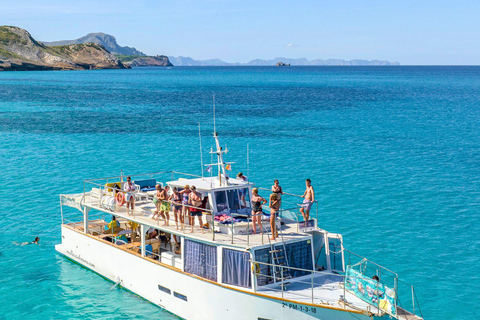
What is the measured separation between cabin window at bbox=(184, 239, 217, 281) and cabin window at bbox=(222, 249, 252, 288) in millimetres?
550

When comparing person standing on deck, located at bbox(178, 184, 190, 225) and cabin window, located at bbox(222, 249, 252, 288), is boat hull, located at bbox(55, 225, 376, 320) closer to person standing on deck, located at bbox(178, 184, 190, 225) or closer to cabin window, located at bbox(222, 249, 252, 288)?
cabin window, located at bbox(222, 249, 252, 288)

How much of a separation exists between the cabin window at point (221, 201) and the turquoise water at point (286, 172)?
492cm

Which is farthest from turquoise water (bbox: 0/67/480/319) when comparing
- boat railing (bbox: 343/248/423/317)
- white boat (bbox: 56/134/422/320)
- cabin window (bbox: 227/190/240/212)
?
cabin window (bbox: 227/190/240/212)

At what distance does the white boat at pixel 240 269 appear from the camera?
17.1m

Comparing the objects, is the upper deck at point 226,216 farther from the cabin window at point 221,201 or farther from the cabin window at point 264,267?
the cabin window at point 264,267

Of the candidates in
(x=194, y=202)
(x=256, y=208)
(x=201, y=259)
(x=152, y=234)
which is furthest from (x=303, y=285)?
(x=152, y=234)

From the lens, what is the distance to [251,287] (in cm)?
1795

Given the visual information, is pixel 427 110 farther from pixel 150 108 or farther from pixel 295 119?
pixel 150 108

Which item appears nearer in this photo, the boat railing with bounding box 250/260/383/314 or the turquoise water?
the boat railing with bounding box 250/260/383/314

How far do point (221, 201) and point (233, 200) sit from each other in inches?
21.5

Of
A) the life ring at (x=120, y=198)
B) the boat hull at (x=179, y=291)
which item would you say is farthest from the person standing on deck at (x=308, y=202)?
the life ring at (x=120, y=198)

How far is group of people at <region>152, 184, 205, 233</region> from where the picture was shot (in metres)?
20.1

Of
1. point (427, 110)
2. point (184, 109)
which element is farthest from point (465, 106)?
point (184, 109)

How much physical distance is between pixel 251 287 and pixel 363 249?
11.4 meters
